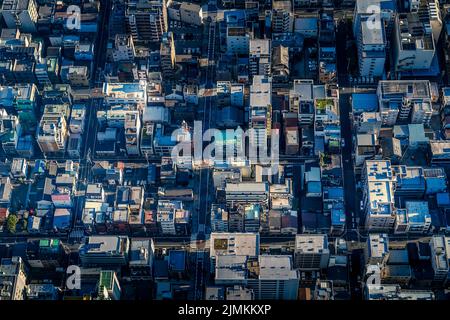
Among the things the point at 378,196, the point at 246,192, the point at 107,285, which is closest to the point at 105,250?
the point at 107,285

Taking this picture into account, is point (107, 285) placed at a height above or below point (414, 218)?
below

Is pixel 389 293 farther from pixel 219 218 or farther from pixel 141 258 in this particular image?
pixel 141 258

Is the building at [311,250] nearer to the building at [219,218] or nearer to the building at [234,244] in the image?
the building at [234,244]

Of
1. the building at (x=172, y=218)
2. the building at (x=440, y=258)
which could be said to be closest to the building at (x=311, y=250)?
the building at (x=440, y=258)

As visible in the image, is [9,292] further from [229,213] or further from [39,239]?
[229,213]

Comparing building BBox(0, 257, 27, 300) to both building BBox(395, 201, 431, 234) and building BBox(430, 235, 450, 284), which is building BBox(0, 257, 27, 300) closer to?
building BBox(395, 201, 431, 234)
